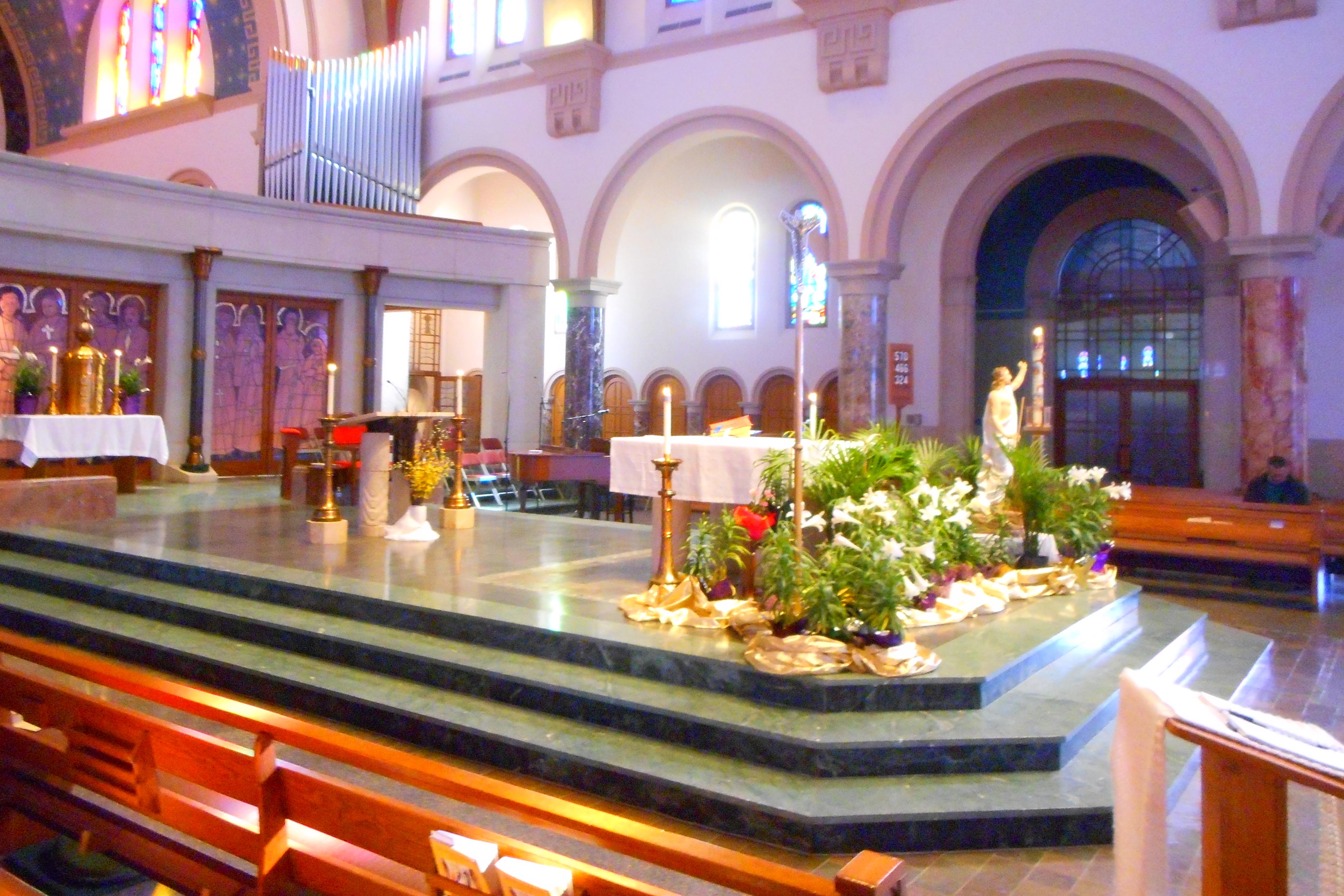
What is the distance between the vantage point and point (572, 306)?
14008 mm

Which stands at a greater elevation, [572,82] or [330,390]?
[572,82]

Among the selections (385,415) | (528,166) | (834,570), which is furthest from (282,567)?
(528,166)

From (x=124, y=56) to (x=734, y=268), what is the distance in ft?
40.8

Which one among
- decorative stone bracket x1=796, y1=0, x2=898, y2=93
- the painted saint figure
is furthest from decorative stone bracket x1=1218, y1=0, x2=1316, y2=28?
the painted saint figure

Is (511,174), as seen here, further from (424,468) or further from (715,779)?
(715,779)

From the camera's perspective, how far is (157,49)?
18.5m

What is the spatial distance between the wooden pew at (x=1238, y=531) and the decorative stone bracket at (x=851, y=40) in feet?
18.1

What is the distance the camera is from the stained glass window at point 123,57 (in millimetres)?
19141

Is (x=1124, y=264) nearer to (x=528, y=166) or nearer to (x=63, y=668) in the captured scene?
(x=528, y=166)

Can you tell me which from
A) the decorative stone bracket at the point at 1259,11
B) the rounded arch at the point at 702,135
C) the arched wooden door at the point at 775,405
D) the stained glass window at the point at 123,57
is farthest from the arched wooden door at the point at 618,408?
the stained glass window at the point at 123,57

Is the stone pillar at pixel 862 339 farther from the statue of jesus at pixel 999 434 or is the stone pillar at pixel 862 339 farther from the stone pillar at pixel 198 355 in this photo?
the stone pillar at pixel 198 355

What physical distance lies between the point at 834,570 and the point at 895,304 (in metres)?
10.2

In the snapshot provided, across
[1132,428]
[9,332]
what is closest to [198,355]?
[9,332]

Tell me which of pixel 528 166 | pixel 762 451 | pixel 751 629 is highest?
pixel 528 166
